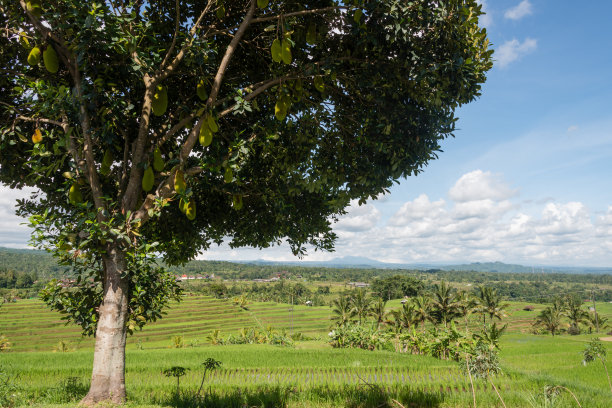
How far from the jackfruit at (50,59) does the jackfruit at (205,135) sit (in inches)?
77.6

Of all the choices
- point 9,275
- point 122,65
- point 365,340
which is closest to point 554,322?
point 365,340

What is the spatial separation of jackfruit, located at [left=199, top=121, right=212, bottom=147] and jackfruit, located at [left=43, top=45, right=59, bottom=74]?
197 cm

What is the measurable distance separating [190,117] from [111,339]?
3197 mm

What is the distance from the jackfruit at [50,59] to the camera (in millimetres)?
4578

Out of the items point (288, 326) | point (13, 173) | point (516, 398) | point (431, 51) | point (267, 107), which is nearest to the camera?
point (431, 51)

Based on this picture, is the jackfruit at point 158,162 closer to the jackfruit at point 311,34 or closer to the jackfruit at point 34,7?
the jackfruit at point 34,7

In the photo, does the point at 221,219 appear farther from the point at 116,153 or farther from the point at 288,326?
the point at 288,326

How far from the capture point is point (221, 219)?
6.78m

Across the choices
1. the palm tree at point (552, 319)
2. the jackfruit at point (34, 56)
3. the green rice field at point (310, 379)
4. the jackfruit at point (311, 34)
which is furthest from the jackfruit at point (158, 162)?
the palm tree at point (552, 319)

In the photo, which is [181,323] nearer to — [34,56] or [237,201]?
[237,201]

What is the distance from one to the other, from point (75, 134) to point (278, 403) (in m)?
5.67

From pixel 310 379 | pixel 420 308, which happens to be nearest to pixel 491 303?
pixel 420 308

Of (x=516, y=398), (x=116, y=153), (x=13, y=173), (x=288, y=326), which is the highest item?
(x=116, y=153)

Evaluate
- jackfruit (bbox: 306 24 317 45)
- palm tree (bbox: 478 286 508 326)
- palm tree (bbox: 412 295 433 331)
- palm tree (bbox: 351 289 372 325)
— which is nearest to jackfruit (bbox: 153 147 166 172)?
jackfruit (bbox: 306 24 317 45)
